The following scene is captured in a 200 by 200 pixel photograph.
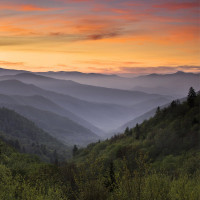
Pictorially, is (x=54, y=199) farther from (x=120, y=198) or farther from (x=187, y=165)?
(x=187, y=165)

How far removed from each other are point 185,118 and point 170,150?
46.8ft

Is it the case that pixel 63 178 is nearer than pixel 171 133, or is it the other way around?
pixel 63 178

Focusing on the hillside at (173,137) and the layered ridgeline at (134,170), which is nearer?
the layered ridgeline at (134,170)

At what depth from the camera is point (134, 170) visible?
29969mm

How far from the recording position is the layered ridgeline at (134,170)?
28531 mm

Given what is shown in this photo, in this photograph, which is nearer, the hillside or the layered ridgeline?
the layered ridgeline

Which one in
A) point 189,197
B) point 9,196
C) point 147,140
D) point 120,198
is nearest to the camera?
point 189,197

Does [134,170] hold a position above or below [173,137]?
above

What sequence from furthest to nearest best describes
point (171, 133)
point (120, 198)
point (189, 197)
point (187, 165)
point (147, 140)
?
1. point (147, 140)
2. point (171, 133)
3. point (187, 165)
4. point (120, 198)
5. point (189, 197)

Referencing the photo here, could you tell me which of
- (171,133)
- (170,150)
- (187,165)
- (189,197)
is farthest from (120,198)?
(171,133)

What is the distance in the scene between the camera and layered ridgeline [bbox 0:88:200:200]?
28.5m

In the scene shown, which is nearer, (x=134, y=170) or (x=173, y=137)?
(x=134, y=170)

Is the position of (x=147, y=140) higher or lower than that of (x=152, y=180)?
lower

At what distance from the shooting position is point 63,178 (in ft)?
163
